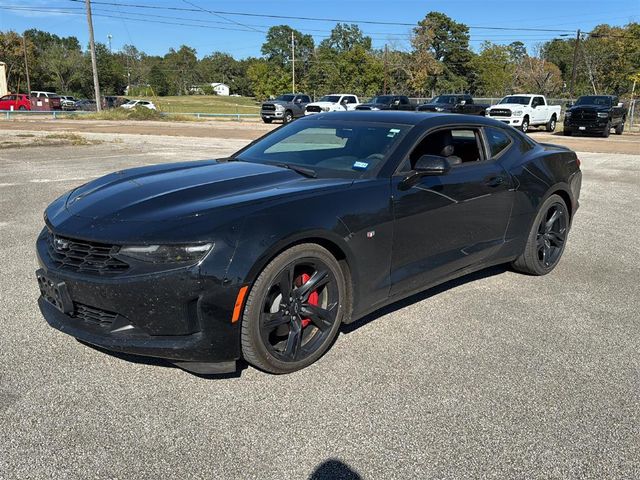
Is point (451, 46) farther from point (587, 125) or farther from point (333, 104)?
point (587, 125)

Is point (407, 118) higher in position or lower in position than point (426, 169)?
higher

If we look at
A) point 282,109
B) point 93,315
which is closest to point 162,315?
point 93,315

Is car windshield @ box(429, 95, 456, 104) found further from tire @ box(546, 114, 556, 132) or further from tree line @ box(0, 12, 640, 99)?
tree line @ box(0, 12, 640, 99)

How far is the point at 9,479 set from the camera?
237cm

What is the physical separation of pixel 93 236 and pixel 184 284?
0.62 m

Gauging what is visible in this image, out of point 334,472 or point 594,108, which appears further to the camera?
point 594,108

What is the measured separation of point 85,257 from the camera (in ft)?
9.87

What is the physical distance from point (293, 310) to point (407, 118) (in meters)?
1.97

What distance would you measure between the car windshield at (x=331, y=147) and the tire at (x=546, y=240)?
1.84 m

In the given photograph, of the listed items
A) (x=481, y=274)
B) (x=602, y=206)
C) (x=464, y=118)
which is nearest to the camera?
(x=464, y=118)

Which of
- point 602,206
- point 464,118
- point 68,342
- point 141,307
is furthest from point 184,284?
point 602,206

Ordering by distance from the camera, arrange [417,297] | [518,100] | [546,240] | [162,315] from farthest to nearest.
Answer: [518,100], [546,240], [417,297], [162,315]

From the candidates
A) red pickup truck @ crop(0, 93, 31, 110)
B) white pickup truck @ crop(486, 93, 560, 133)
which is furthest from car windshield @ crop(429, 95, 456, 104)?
red pickup truck @ crop(0, 93, 31, 110)

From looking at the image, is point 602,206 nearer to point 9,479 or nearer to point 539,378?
point 539,378
